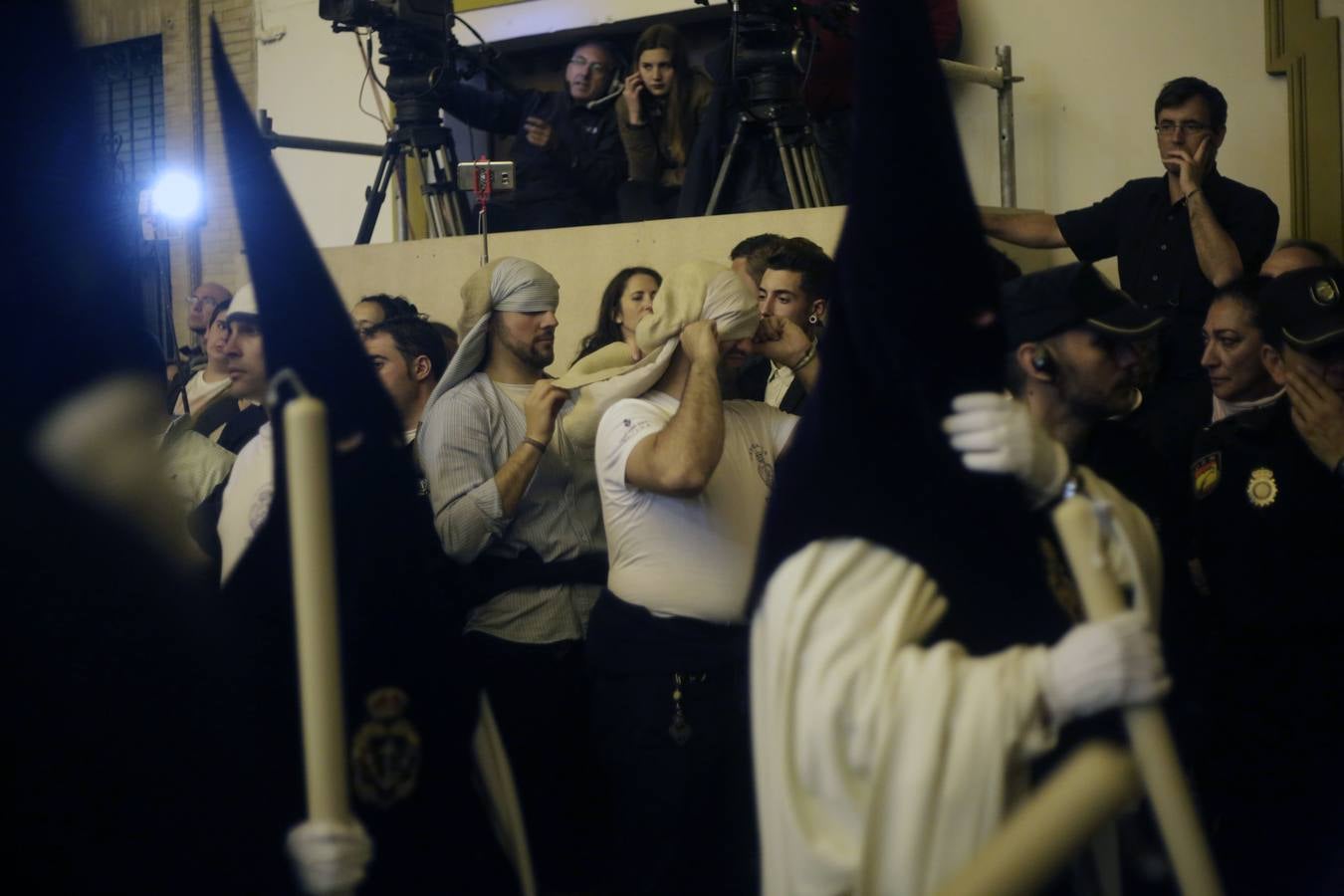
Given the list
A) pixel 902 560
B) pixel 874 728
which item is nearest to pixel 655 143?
pixel 902 560

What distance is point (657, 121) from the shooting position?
5531 mm

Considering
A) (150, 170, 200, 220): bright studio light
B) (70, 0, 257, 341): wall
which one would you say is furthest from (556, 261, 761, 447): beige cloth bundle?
(70, 0, 257, 341): wall

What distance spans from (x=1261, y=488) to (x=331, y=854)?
2050 millimetres

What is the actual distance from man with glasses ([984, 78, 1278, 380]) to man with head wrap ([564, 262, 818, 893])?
1.51 m

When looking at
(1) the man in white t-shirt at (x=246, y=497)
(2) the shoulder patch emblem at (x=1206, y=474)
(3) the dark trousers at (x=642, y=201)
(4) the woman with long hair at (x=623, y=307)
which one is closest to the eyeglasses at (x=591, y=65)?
(3) the dark trousers at (x=642, y=201)

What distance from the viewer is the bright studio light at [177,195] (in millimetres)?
8352

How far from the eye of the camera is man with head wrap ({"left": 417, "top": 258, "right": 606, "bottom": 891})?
333cm

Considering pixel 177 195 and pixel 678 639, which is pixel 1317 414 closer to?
pixel 678 639

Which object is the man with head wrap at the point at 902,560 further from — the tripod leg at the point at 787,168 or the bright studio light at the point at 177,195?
the bright studio light at the point at 177,195

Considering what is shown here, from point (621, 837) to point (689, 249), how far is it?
7.50 ft

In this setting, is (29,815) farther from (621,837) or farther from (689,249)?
(689,249)

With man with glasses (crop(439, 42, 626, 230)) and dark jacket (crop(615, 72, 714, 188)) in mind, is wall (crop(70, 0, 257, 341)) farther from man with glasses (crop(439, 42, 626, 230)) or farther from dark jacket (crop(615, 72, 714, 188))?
dark jacket (crop(615, 72, 714, 188))

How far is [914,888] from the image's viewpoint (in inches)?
63.8

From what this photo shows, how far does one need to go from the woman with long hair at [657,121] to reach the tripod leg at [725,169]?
19.5 inches
